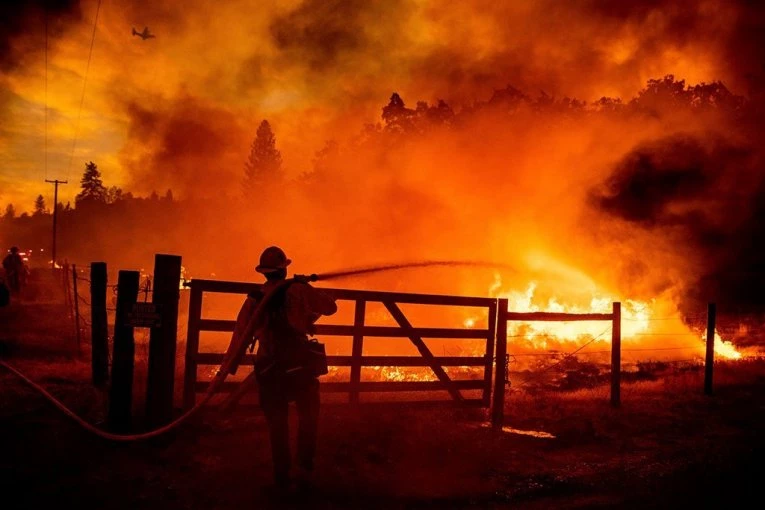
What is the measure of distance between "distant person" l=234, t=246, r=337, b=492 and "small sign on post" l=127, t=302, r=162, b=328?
1.38 metres

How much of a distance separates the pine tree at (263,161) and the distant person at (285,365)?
87150 mm

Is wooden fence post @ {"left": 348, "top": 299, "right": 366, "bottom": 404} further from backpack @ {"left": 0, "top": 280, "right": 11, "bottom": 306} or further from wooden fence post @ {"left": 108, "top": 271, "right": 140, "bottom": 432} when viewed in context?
backpack @ {"left": 0, "top": 280, "right": 11, "bottom": 306}

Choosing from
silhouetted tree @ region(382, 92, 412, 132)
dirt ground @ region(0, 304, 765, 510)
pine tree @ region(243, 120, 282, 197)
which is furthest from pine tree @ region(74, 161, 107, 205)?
dirt ground @ region(0, 304, 765, 510)

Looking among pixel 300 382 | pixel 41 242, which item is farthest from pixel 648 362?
pixel 41 242

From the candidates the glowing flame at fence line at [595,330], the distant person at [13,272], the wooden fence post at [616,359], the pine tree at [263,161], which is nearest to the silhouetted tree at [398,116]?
the glowing flame at fence line at [595,330]

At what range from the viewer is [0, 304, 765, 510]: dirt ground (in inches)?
182

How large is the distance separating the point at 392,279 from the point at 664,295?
15117 mm

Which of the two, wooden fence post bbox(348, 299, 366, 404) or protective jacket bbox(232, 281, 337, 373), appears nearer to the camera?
protective jacket bbox(232, 281, 337, 373)

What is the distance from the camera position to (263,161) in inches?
3588

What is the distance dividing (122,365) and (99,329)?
3.11 m

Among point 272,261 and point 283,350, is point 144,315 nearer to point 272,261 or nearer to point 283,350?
point 272,261

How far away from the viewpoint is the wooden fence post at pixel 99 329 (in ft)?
26.9

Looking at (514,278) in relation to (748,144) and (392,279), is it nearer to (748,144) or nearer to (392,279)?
(392,279)

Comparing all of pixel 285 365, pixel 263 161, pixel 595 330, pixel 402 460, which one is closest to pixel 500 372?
pixel 402 460
